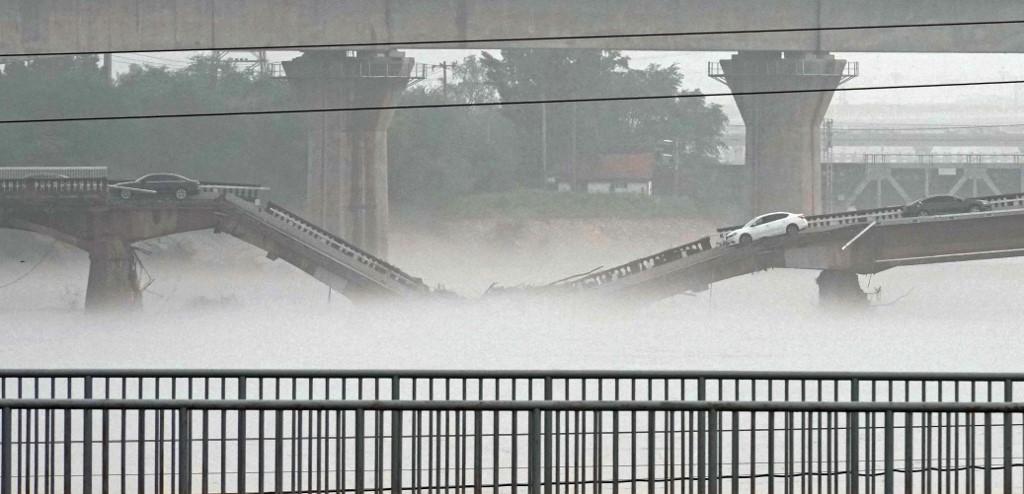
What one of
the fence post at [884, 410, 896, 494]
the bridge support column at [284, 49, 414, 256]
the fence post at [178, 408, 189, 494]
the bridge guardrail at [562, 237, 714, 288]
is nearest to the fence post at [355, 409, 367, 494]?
the fence post at [178, 408, 189, 494]

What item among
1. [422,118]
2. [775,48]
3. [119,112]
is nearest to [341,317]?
[422,118]

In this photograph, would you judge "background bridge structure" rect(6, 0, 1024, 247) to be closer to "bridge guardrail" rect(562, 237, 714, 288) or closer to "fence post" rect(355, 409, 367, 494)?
"bridge guardrail" rect(562, 237, 714, 288)

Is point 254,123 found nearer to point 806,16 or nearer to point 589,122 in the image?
point 589,122

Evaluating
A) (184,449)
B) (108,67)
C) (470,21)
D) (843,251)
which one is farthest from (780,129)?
(184,449)

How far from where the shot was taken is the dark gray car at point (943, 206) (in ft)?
132

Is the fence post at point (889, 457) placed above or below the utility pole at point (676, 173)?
below

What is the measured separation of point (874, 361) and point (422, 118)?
16.2 metres

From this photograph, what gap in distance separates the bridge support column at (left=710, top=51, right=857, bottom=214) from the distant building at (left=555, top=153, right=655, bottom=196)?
4449 mm

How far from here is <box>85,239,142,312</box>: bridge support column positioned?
4019cm

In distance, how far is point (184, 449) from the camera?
5.98 metres

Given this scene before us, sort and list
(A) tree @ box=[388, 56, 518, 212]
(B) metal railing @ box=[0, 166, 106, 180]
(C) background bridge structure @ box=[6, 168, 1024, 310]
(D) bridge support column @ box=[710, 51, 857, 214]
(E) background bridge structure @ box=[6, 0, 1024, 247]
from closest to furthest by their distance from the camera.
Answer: (E) background bridge structure @ box=[6, 0, 1024, 247] < (D) bridge support column @ box=[710, 51, 857, 214] < (C) background bridge structure @ box=[6, 168, 1024, 310] < (B) metal railing @ box=[0, 166, 106, 180] < (A) tree @ box=[388, 56, 518, 212]

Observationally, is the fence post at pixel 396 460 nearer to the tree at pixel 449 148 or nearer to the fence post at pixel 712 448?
the fence post at pixel 712 448

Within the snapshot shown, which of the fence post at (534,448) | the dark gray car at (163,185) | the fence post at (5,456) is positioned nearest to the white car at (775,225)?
the dark gray car at (163,185)

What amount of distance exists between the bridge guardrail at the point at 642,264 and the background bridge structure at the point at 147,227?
609cm
